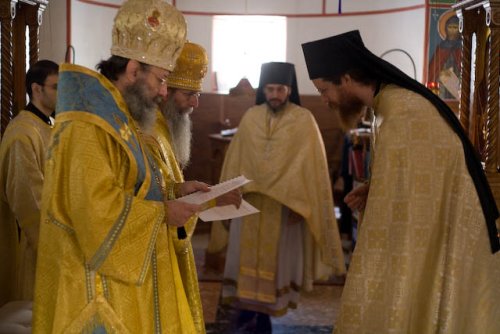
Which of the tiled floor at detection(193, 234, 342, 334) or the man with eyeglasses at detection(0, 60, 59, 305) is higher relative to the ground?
the man with eyeglasses at detection(0, 60, 59, 305)

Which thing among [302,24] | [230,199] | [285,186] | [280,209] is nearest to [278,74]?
[285,186]

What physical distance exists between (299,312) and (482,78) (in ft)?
7.37

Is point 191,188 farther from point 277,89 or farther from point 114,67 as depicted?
point 277,89

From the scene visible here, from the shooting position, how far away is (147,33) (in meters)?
2.55

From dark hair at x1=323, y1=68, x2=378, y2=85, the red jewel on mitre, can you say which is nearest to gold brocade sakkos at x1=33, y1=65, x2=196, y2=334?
the red jewel on mitre

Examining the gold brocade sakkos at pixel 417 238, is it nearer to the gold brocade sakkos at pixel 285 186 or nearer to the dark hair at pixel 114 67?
the dark hair at pixel 114 67

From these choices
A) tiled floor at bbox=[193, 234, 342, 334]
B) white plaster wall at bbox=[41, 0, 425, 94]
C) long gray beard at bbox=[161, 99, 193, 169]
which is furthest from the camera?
white plaster wall at bbox=[41, 0, 425, 94]

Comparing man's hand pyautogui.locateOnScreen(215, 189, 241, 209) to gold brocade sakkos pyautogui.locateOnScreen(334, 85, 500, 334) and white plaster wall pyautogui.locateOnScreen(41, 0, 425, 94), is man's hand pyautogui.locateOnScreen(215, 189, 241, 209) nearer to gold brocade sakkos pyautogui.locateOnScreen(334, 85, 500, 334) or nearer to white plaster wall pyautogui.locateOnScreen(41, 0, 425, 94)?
gold brocade sakkos pyautogui.locateOnScreen(334, 85, 500, 334)

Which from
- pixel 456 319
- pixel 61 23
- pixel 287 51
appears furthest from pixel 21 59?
pixel 287 51

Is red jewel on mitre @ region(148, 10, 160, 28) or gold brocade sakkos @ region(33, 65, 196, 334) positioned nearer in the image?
gold brocade sakkos @ region(33, 65, 196, 334)

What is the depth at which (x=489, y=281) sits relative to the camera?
8.55 feet

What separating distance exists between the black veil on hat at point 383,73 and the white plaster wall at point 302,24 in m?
6.79

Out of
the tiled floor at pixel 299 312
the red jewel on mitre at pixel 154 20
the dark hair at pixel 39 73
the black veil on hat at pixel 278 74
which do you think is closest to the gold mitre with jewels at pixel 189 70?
the dark hair at pixel 39 73

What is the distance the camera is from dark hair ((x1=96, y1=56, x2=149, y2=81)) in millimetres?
2537
